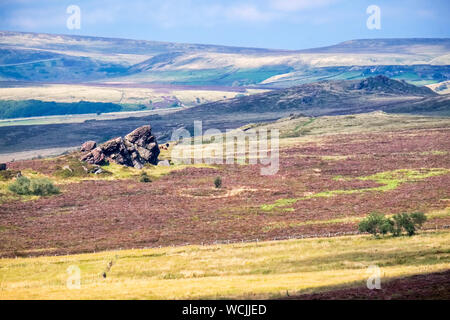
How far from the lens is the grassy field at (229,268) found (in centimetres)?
3994

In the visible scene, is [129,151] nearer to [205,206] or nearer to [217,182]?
[217,182]

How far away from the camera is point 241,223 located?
7050 cm

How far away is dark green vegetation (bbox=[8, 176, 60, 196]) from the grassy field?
32369 mm

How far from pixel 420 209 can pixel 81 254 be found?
40821mm

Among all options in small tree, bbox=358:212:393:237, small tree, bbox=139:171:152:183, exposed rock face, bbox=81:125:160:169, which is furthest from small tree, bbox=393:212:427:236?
exposed rock face, bbox=81:125:160:169

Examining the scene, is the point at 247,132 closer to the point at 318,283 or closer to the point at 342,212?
the point at 342,212

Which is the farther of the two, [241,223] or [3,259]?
[241,223]

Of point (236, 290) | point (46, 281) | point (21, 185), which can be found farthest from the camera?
point (21, 185)

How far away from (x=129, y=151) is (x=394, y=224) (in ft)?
199

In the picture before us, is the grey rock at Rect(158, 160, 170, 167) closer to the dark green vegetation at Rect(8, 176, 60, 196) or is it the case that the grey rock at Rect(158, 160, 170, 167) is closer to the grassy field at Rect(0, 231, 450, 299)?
the dark green vegetation at Rect(8, 176, 60, 196)

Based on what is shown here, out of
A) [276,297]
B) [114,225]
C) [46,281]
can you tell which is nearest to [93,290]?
[46,281]

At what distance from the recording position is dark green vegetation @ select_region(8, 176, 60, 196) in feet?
284

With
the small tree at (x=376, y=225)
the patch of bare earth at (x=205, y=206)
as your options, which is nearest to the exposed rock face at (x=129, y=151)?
the patch of bare earth at (x=205, y=206)

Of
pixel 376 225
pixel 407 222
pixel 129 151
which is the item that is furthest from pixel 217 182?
pixel 407 222
